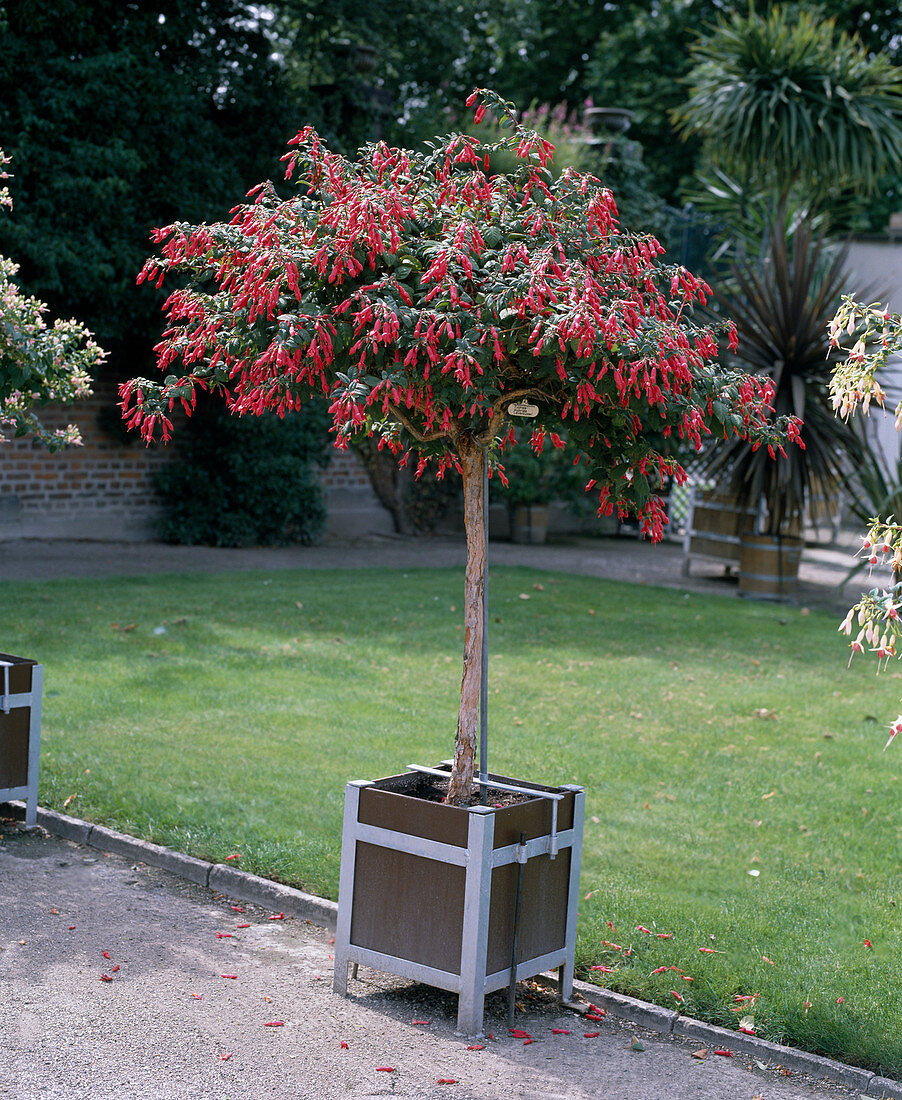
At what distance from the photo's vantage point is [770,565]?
1363 cm

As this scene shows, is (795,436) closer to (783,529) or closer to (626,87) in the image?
(783,529)

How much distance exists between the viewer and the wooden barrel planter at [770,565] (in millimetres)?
13609

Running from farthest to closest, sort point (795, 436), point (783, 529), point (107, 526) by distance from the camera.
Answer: point (107, 526) < point (783, 529) < point (795, 436)

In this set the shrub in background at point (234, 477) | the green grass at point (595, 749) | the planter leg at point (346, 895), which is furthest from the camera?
the shrub in background at point (234, 477)

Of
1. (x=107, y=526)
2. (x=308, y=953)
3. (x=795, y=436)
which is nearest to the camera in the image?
(x=795, y=436)

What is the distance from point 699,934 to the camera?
14.7ft

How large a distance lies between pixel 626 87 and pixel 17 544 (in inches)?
772

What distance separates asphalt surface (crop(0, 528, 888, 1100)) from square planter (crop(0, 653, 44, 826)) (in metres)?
0.43

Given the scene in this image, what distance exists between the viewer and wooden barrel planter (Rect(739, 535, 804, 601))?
1361cm

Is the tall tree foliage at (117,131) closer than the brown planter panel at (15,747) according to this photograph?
No

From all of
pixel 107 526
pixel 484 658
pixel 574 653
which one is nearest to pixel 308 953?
pixel 484 658

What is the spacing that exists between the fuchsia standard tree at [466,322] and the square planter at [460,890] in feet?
1.08

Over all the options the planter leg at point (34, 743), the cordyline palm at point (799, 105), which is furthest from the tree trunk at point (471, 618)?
the cordyline palm at point (799, 105)

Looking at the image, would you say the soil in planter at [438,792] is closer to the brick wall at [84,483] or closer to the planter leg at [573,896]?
the planter leg at [573,896]
